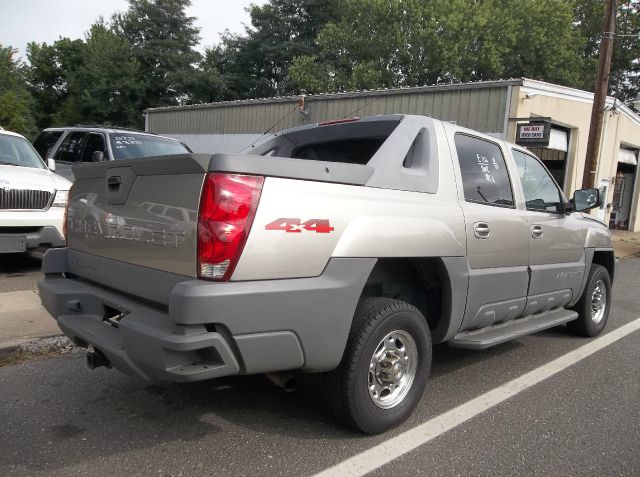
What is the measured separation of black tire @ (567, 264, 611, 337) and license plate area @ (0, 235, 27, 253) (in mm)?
6290

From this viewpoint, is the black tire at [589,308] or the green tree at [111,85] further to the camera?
the green tree at [111,85]

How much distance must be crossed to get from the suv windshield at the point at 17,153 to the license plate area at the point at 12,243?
1.52 metres

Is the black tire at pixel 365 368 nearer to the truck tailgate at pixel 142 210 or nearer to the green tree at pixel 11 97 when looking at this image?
the truck tailgate at pixel 142 210

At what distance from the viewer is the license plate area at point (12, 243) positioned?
6105mm

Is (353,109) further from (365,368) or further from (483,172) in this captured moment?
(365,368)

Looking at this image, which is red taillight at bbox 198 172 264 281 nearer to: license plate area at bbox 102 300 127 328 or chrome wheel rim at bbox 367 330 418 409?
license plate area at bbox 102 300 127 328

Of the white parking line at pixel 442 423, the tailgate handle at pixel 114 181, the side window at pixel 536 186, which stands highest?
the side window at pixel 536 186

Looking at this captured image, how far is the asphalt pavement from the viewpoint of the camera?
2.73 m

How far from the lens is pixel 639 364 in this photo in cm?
464

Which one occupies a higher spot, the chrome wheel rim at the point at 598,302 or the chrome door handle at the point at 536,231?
the chrome door handle at the point at 536,231

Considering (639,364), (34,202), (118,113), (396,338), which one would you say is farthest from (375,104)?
(118,113)

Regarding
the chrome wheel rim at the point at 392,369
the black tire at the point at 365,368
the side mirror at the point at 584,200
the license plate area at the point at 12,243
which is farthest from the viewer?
the license plate area at the point at 12,243

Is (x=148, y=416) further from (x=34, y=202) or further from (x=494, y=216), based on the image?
(x=34, y=202)

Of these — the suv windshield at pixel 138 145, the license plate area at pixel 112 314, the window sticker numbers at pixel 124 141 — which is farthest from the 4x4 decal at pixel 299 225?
the window sticker numbers at pixel 124 141
